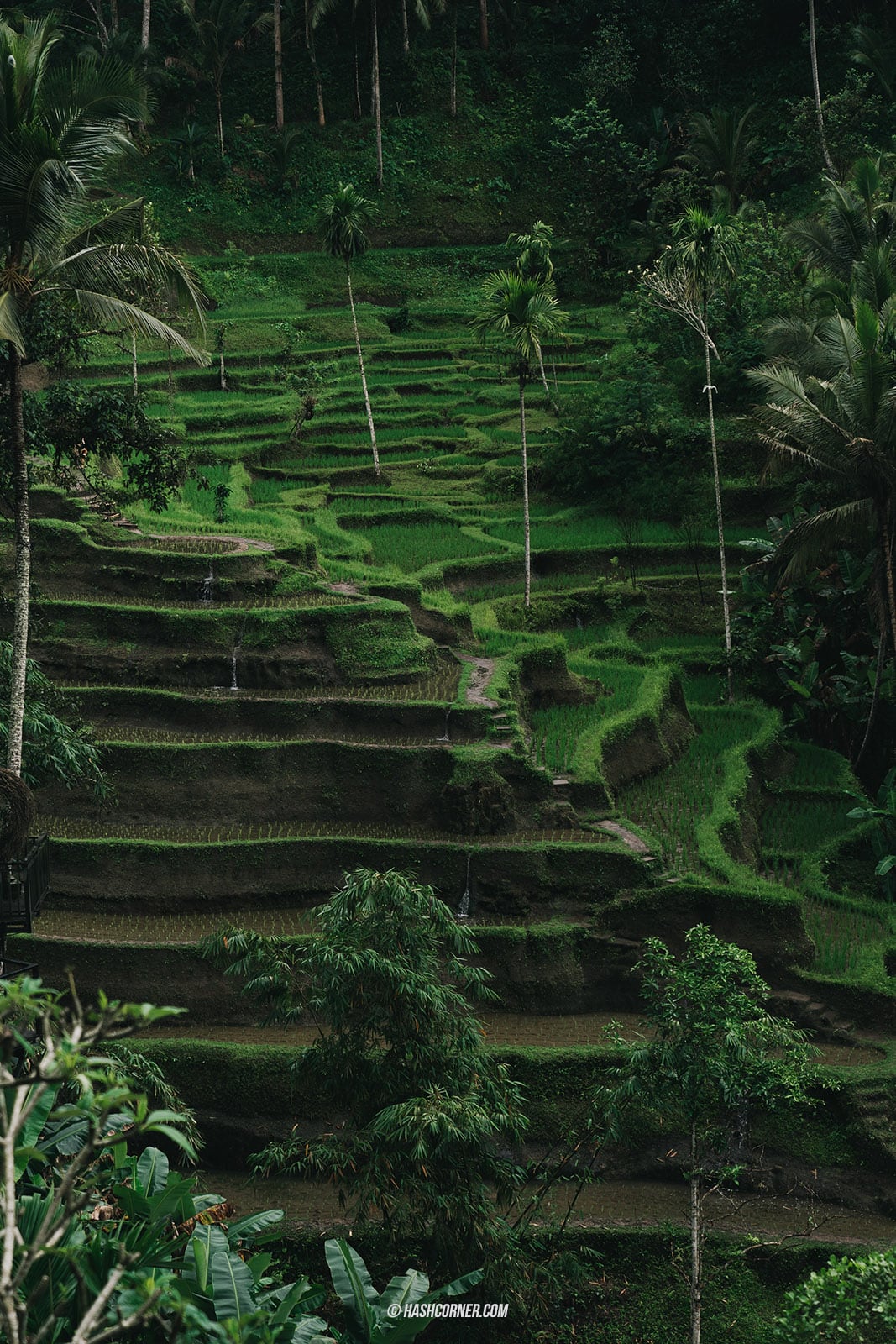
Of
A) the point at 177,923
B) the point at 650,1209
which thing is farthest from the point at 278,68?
the point at 650,1209

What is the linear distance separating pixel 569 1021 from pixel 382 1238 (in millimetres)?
5451

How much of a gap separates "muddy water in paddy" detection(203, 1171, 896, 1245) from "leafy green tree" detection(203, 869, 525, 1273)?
312 cm

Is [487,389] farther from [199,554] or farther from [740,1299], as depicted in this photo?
[740,1299]

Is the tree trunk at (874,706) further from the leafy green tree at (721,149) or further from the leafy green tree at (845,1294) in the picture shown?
the leafy green tree at (721,149)

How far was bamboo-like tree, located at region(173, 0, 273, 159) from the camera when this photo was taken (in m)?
51.3

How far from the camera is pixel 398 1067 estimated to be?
11.3 m

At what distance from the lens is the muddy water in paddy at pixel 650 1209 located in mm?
14281

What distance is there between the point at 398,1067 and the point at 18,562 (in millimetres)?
6428

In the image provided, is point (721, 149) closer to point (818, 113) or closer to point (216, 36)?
point (818, 113)

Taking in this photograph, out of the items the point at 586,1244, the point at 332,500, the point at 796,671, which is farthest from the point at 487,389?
the point at 586,1244

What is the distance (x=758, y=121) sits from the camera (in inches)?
1950

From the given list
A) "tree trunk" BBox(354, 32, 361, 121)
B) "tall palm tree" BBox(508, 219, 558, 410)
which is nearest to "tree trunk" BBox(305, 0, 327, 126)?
"tree trunk" BBox(354, 32, 361, 121)

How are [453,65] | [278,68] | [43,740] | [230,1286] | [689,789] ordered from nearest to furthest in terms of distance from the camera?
[230,1286] → [43,740] → [689,789] → [278,68] → [453,65]

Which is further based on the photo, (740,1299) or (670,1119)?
(670,1119)
